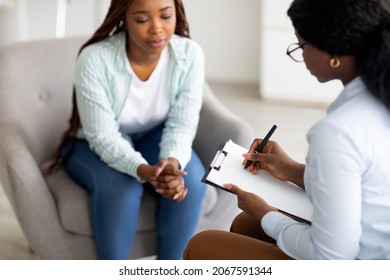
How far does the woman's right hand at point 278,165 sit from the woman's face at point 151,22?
0.56 meters

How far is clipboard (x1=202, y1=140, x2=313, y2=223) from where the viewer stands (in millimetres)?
1509

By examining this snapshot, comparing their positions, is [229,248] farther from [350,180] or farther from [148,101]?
[148,101]

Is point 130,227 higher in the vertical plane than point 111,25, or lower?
lower

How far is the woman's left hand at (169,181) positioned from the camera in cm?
197

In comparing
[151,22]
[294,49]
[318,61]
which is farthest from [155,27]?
[318,61]

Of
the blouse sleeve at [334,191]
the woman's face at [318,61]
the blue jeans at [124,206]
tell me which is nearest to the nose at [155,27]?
the blue jeans at [124,206]

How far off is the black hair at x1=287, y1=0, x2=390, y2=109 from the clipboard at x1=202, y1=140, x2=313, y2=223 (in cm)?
34

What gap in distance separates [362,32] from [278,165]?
44 cm

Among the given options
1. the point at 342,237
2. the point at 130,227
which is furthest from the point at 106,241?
the point at 342,237

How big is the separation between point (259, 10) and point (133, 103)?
240 cm

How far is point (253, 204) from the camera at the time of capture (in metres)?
1.48
